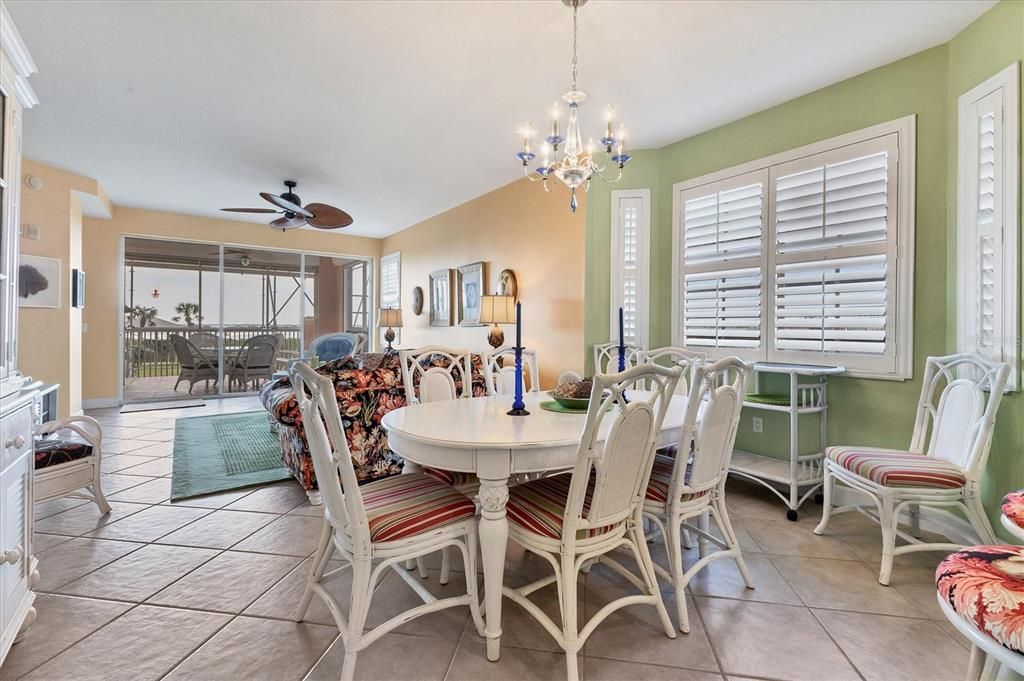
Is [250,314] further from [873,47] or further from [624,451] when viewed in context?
[873,47]

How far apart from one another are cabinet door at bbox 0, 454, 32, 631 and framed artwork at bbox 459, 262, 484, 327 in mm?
3891

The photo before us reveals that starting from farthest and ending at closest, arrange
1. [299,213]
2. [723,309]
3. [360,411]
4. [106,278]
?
[106,278] → [299,213] → [723,309] → [360,411]

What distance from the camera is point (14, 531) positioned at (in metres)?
1.55

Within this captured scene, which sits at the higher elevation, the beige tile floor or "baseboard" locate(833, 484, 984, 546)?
"baseboard" locate(833, 484, 984, 546)

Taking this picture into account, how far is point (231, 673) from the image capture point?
1.48 meters

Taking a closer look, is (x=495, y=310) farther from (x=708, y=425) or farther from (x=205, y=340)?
(x=205, y=340)

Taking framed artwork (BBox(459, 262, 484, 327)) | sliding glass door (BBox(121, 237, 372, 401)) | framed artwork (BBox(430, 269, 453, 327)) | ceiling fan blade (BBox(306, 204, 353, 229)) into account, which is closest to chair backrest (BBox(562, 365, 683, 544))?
framed artwork (BBox(459, 262, 484, 327))

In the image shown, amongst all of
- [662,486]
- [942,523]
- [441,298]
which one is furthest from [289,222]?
[942,523]

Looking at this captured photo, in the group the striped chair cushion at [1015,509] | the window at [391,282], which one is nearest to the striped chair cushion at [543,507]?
the striped chair cushion at [1015,509]

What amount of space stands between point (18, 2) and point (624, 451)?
3361 mm

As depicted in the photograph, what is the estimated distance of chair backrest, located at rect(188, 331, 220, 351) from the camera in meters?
6.68

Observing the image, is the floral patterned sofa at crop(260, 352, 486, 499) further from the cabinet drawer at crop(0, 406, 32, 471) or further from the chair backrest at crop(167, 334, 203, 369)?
the chair backrest at crop(167, 334, 203, 369)

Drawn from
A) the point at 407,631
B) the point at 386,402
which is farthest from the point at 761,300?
the point at 407,631

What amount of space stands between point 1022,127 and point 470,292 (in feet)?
14.4
